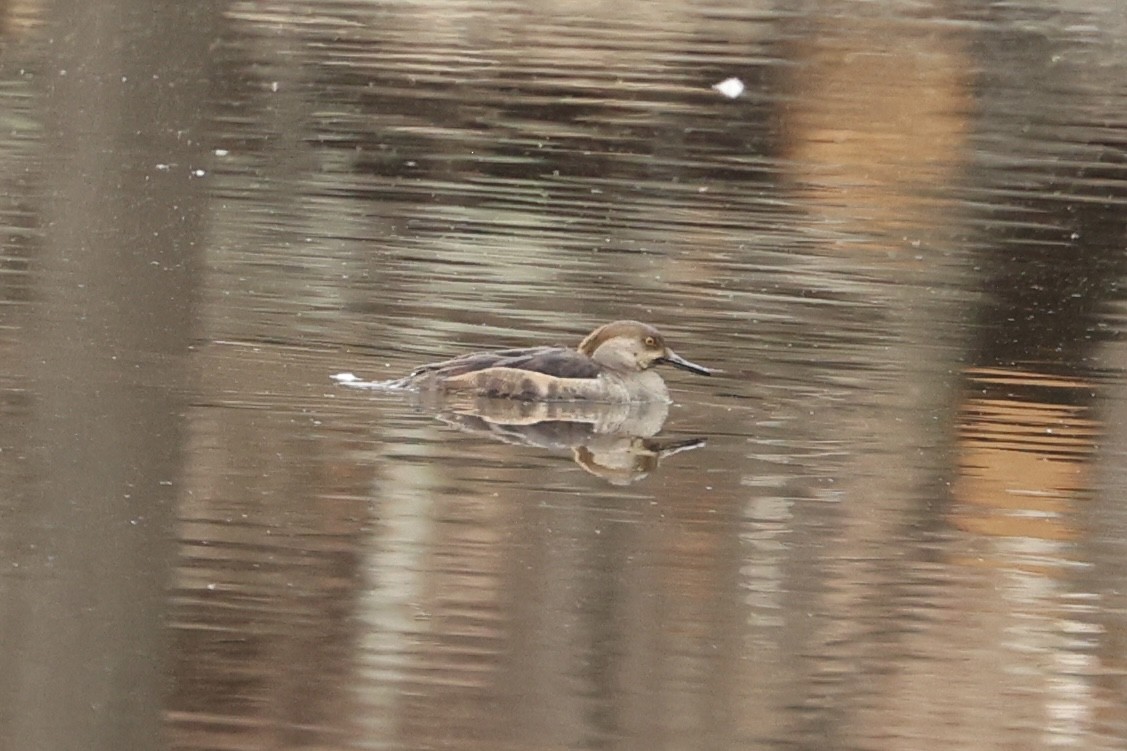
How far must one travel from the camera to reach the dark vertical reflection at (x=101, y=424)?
8.02 meters

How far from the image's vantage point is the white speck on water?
87.0ft

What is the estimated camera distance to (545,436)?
11.7 meters

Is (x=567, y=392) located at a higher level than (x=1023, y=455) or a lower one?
higher

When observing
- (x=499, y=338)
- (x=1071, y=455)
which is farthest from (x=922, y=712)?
(x=499, y=338)

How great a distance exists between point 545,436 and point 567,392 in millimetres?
541

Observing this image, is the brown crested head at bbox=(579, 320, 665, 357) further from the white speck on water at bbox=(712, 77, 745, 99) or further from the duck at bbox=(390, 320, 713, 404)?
the white speck on water at bbox=(712, 77, 745, 99)

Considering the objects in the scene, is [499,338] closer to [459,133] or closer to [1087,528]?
[1087,528]

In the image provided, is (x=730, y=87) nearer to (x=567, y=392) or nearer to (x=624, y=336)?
(x=624, y=336)

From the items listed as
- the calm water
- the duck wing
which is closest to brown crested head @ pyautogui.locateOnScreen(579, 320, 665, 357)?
the duck wing

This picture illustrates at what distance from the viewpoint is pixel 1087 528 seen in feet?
34.7

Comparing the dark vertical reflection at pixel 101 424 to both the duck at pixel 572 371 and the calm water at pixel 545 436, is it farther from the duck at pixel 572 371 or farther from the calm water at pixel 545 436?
the duck at pixel 572 371

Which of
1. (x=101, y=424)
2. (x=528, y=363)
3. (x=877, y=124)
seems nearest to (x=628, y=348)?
(x=528, y=363)

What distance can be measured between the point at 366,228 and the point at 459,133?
5.21 meters

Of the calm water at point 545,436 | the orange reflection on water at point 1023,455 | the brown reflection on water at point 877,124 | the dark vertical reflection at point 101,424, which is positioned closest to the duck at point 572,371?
the calm water at point 545,436
